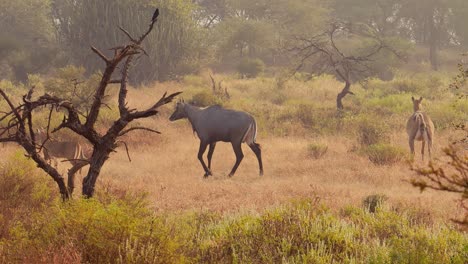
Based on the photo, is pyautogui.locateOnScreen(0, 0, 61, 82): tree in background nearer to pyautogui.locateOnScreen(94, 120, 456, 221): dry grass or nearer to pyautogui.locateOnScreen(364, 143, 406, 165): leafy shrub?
pyautogui.locateOnScreen(94, 120, 456, 221): dry grass

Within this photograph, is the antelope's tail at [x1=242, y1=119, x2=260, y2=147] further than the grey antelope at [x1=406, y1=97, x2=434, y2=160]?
No

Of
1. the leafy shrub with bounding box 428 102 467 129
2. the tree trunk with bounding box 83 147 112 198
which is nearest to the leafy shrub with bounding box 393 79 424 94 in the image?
the leafy shrub with bounding box 428 102 467 129

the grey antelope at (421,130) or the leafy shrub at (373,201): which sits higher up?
the grey antelope at (421,130)

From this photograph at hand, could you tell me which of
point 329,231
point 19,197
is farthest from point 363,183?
point 19,197

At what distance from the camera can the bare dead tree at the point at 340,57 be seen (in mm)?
20828

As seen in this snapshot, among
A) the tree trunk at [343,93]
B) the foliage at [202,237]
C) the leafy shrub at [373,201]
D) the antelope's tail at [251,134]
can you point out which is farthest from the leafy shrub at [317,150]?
the tree trunk at [343,93]

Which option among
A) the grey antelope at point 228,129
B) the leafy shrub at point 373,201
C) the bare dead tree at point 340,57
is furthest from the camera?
the bare dead tree at point 340,57

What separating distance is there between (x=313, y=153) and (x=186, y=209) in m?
5.99

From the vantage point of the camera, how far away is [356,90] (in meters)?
28.0

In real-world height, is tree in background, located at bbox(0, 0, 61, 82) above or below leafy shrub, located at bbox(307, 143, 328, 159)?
above

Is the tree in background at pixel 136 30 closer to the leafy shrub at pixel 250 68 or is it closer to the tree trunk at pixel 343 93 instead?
the leafy shrub at pixel 250 68

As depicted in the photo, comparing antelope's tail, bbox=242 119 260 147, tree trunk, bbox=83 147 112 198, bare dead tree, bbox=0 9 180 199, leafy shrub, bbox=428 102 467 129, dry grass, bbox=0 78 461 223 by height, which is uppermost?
bare dead tree, bbox=0 9 180 199

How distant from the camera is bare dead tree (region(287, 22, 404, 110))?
2083 centimetres

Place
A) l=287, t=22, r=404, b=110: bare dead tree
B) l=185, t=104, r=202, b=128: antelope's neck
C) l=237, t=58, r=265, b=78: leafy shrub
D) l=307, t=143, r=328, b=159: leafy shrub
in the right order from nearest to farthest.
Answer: l=185, t=104, r=202, b=128: antelope's neck < l=307, t=143, r=328, b=159: leafy shrub < l=287, t=22, r=404, b=110: bare dead tree < l=237, t=58, r=265, b=78: leafy shrub
